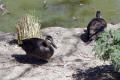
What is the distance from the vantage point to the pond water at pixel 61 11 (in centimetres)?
962

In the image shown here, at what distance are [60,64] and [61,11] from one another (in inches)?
204

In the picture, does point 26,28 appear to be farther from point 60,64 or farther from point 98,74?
point 98,74

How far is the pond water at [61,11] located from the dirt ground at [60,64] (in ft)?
6.02

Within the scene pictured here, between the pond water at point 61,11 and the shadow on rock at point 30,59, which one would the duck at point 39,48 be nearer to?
the shadow on rock at point 30,59

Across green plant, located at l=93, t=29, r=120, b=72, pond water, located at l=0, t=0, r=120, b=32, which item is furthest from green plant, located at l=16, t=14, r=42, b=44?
green plant, located at l=93, t=29, r=120, b=72

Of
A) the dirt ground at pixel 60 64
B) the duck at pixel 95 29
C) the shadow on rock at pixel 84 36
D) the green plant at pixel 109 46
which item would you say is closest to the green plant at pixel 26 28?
the dirt ground at pixel 60 64

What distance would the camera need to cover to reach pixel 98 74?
4746 mm

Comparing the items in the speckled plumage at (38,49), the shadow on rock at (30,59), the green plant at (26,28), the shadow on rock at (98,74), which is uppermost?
the green plant at (26,28)

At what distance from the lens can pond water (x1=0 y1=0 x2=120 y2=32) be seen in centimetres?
962

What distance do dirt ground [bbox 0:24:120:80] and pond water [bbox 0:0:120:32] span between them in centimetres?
184

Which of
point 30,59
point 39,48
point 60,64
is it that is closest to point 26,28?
point 30,59

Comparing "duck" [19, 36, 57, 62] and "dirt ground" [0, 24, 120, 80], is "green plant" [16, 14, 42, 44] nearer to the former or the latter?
"dirt ground" [0, 24, 120, 80]

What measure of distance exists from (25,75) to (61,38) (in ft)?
9.15

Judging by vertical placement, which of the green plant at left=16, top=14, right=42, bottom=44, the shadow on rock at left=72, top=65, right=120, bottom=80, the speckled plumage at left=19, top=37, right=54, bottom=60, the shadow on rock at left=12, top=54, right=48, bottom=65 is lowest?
the shadow on rock at left=12, top=54, right=48, bottom=65
